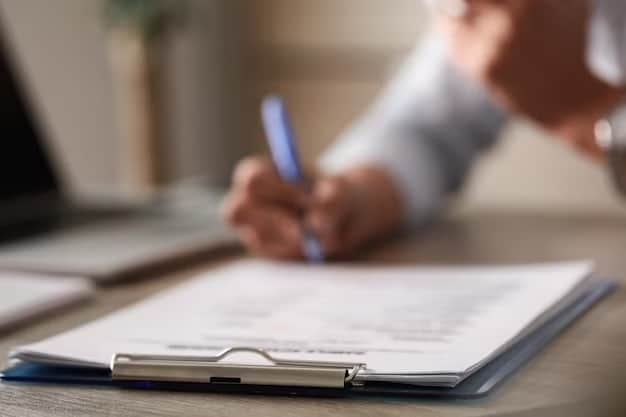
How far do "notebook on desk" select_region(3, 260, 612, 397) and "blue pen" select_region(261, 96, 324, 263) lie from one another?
0.28ft

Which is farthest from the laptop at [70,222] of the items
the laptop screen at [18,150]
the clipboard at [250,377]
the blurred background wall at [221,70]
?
the blurred background wall at [221,70]

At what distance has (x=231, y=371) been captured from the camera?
0.47m

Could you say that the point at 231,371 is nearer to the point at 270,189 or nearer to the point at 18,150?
the point at 270,189

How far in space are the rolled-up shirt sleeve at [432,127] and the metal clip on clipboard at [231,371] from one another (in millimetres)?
602

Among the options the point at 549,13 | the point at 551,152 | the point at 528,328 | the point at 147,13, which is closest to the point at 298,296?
the point at 528,328

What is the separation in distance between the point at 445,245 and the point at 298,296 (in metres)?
0.28

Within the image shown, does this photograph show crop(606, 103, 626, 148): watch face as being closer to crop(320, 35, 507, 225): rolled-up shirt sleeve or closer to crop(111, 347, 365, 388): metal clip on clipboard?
crop(320, 35, 507, 225): rolled-up shirt sleeve

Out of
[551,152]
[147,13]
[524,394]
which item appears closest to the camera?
[524,394]

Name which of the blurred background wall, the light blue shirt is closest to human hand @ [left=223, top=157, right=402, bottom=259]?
the light blue shirt

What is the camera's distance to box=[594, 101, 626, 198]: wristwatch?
0.90m

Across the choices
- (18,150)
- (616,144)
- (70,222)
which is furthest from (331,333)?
(18,150)

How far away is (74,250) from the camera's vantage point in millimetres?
869

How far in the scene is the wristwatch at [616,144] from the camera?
2.96 feet

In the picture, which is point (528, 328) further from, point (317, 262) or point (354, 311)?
point (317, 262)
